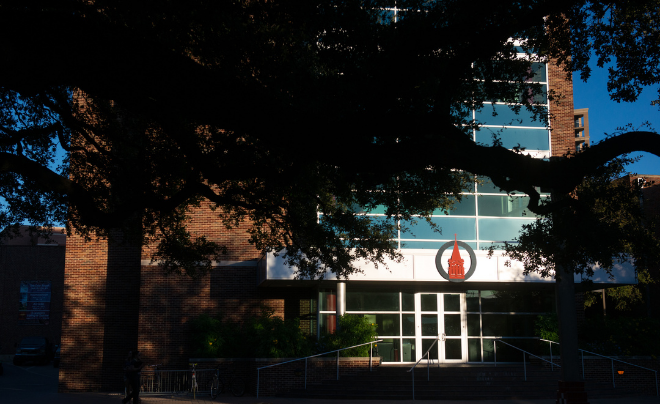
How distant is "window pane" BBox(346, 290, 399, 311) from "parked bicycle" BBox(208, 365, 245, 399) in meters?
4.94

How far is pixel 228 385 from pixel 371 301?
6.00 metres

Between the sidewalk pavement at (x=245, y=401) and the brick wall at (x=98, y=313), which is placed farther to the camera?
the brick wall at (x=98, y=313)

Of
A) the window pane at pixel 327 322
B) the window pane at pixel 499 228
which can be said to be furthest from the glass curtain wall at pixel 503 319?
the window pane at pixel 327 322

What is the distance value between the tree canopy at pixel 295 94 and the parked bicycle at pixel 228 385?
654cm

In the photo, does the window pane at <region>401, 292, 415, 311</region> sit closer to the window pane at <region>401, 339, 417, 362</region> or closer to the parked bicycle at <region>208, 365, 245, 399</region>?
the window pane at <region>401, 339, 417, 362</region>

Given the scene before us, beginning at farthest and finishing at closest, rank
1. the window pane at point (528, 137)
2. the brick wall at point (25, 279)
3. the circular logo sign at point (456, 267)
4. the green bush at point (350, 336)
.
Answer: the brick wall at point (25, 279) → the window pane at point (528, 137) → the circular logo sign at point (456, 267) → the green bush at point (350, 336)

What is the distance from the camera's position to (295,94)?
9016 mm

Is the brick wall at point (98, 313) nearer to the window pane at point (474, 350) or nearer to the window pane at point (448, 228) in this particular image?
the window pane at point (448, 228)

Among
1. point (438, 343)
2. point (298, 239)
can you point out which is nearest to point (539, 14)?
point (298, 239)

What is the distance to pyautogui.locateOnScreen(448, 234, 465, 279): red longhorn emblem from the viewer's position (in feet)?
65.2

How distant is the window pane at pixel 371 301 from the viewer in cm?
2186

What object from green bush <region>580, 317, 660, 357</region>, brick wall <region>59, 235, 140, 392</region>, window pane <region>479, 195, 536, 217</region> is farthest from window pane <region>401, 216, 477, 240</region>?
brick wall <region>59, 235, 140, 392</region>

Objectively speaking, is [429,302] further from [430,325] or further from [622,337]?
[622,337]

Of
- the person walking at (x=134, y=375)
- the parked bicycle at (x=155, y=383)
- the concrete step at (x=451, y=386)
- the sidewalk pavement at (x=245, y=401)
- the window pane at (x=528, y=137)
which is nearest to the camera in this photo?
the person walking at (x=134, y=375)
